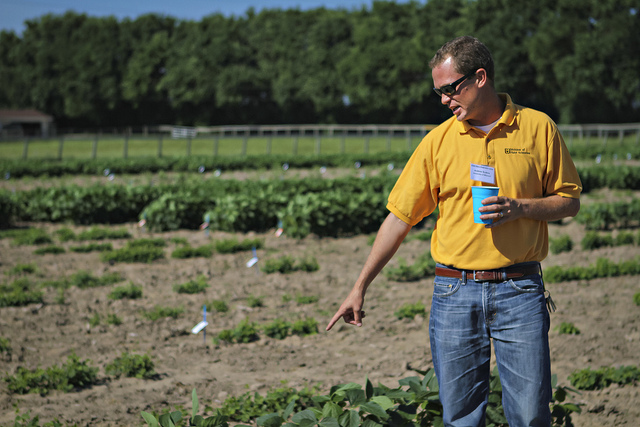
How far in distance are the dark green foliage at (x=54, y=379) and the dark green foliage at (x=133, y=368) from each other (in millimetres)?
160

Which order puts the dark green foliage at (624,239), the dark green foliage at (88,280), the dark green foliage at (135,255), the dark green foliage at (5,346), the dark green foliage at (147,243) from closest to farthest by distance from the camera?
the dark green foliage at (5,346) < the dark green foliage at (88,280) < the dark green foliage at (135,255) < the dark green foliage at (624,239) < the dark green foliage at (147,243)

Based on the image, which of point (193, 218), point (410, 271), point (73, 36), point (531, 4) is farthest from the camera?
point (73, 36)

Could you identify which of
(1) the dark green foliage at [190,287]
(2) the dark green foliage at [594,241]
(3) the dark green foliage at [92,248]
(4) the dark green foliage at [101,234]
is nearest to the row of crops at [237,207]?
(4) the dark green foliage at [101,234]

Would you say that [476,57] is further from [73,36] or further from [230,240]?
[73,36]

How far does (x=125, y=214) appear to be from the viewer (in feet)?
40.6

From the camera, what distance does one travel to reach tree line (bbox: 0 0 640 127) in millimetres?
48844

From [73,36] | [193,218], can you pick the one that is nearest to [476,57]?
[193,218]

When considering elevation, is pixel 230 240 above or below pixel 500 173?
below

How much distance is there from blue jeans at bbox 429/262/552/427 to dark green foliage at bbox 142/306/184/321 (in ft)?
13.8

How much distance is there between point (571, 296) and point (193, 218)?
656 centimetres

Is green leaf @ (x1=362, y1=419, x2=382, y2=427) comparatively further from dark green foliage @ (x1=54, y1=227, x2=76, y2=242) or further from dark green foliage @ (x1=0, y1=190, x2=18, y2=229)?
dark green foliage @ (x1=0, y1=190, x2=18, y2=229)

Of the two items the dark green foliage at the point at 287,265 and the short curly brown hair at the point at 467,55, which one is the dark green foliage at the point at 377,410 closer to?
the short curly brown hair at the point at 467,55

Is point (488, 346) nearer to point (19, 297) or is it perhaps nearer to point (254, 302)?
point (254, 302)

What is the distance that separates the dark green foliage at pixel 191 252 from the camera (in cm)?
902
